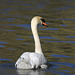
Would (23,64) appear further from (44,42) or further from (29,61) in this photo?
(44,42)

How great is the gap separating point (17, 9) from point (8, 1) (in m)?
5.71

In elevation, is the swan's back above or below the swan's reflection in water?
above

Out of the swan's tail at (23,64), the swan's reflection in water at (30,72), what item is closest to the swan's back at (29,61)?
the swan's tail at (23,64)

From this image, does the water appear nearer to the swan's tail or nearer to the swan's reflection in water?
the swan's reflection in water

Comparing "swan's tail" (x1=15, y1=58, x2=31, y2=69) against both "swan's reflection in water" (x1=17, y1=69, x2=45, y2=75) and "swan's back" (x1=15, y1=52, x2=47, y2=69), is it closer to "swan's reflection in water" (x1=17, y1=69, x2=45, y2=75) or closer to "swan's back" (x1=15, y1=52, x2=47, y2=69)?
"swan's back" (x1=15, y1=52, x2=47, y2=69)

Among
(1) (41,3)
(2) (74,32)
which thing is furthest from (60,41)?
(1) (41,3)

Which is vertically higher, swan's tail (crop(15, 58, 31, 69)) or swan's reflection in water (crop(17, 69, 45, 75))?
swan's tail (crop(15, 58, 31, 69))

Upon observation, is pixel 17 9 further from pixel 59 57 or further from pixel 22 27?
pixel 59 57

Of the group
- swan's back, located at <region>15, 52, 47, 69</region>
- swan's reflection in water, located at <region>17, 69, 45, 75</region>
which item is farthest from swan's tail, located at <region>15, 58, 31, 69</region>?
swan's reflection in water, located at <region>17, 69, 45, 75</region>

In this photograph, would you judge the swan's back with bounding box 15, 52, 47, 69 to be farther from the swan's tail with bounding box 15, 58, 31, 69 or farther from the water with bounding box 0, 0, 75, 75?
the water with bounding box 0, 0, 75, 75

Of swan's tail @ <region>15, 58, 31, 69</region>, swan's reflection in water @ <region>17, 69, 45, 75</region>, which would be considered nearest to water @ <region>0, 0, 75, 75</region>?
swan's reflection in water @ <region>17, 69, 45, 75</region>

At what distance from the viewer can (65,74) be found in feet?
30.3

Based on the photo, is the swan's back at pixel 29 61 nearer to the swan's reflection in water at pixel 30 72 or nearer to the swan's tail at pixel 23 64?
the swan's tail at pixel 23 64

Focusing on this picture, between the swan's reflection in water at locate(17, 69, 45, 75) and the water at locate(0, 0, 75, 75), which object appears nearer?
the swan's reflection in water at locate(17, 69, 45, 75)
